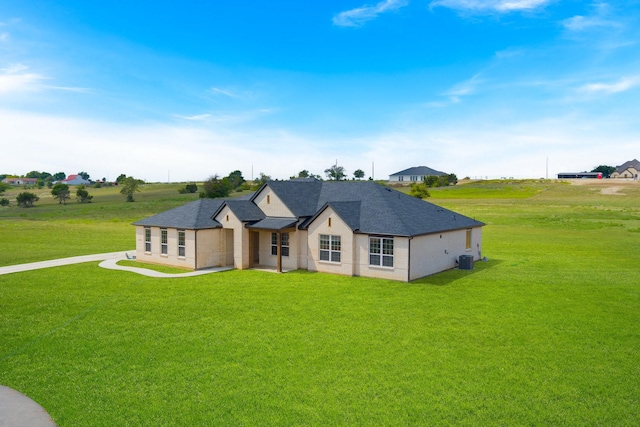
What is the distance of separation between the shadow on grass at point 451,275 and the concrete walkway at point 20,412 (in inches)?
715

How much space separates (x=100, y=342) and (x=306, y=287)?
10.5 metres

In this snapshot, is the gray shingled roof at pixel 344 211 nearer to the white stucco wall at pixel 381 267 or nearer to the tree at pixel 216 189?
the white stucco wall at pixel 381 267

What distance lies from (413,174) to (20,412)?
176 m

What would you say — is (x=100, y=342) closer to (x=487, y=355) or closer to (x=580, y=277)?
(x=487, y=355)

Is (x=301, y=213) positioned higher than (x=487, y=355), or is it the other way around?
(x=301, y=213)

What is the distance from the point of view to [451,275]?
26953mm

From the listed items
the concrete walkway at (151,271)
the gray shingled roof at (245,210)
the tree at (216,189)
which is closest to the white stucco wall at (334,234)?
the gray shingled roof at (245,210)

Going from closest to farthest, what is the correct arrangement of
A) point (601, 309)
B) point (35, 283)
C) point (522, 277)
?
point (601, 309), point (35, 283), point (522, 277)

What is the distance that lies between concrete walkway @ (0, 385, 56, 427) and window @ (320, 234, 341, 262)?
705 inches

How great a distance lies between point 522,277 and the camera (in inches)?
1025

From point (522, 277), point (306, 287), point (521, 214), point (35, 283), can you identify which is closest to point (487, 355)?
point (306, 287)

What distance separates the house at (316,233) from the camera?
25828 millimetres

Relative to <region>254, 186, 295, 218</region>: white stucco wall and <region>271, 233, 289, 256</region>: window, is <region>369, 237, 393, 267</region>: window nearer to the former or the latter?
<region>271, 233, 289, 256</region>: window

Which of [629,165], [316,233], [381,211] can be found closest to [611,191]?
[629,165]
